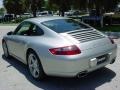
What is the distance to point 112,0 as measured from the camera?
885 inches

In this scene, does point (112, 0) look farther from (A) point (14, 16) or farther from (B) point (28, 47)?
(A) point (14, 16)

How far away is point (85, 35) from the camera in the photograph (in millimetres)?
5750

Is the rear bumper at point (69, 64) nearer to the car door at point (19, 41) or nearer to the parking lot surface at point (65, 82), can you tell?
the parking lot surface at point (65, 82)

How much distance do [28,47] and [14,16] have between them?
142 ft

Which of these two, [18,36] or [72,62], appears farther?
[18,36]

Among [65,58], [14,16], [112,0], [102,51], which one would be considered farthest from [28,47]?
[14,16]

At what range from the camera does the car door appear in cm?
667

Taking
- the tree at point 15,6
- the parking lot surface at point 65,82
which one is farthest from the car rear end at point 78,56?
the tree at point 15,6

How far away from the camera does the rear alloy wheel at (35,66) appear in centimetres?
576

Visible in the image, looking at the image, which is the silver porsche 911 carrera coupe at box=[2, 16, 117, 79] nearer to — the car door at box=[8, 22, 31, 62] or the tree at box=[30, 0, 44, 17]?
the car door at box=[8, 22, 31, 62]

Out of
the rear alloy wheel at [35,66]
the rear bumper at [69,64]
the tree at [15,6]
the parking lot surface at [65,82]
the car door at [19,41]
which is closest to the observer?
the rear bumper at [69,64]

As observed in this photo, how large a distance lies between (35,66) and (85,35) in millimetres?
1406

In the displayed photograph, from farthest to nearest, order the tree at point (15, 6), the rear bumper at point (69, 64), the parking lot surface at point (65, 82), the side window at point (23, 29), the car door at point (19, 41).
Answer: the tree at point (15, 6) < the side window at point (23, 29) < the car door at point (19, 41) < the parking lot surface at point (65, 82) < the rear bumper at point (69, 64)

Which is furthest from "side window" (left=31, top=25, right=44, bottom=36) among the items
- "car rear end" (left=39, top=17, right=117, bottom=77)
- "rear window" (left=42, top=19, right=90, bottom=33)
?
"car rear end" (left=39, top=17, right=117, bottom=77)
